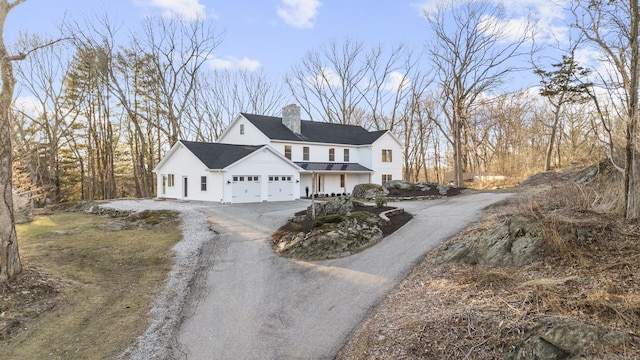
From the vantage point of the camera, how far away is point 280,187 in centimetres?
2530

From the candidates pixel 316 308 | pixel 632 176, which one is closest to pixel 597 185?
pixel 632 176

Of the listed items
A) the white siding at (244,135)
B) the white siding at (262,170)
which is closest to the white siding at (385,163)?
the white siding at (262,170)

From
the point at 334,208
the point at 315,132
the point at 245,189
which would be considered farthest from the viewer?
the point at 315,132

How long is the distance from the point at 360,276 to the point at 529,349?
4966mm

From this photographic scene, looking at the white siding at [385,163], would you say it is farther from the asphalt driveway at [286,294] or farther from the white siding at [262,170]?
the asphalt driveway at [286,294]

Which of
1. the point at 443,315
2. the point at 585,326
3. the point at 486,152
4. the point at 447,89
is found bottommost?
the point at 443,315

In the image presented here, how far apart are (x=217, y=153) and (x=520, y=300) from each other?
2230 centimetres

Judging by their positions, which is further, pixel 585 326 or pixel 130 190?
pixel 130 190

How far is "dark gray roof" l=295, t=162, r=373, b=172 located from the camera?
28.7m

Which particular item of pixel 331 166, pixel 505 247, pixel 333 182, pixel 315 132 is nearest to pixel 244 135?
pixel 315 132

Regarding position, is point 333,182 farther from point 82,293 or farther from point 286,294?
point 82,293

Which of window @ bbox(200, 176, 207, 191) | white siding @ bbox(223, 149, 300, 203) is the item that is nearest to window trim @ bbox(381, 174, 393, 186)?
white siding @ bbox(223, 149, 300, 203)

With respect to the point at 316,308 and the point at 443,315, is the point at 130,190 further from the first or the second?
the point at 443,315

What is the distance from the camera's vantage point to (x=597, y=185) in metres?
9.88
